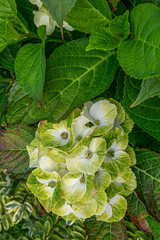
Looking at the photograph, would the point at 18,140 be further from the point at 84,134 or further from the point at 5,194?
the point at 5,194

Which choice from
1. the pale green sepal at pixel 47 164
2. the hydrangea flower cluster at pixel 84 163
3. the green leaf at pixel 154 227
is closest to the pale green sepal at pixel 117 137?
the hydrangea flower cluster at pixel 84 163

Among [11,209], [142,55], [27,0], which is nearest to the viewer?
[142,55]

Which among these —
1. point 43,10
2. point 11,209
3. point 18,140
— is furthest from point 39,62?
point 11,209

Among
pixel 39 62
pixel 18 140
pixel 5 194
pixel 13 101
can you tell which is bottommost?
pixel 5 194

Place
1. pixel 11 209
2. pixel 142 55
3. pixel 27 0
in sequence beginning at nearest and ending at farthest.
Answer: pixel 142 55
pixel 27 0
pixel 11 209

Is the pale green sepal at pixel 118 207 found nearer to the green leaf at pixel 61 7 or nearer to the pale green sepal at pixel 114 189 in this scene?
the pale green sepal at pixel 114 189

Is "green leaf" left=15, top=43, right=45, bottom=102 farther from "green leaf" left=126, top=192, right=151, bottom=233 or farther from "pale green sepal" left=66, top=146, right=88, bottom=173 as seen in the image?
"green leaf" left=126, top=192, right=151, bottom=233

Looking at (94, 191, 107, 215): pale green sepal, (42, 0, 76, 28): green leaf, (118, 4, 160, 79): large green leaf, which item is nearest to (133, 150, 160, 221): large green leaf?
(94, 191, 107, 215): pale green sepal
